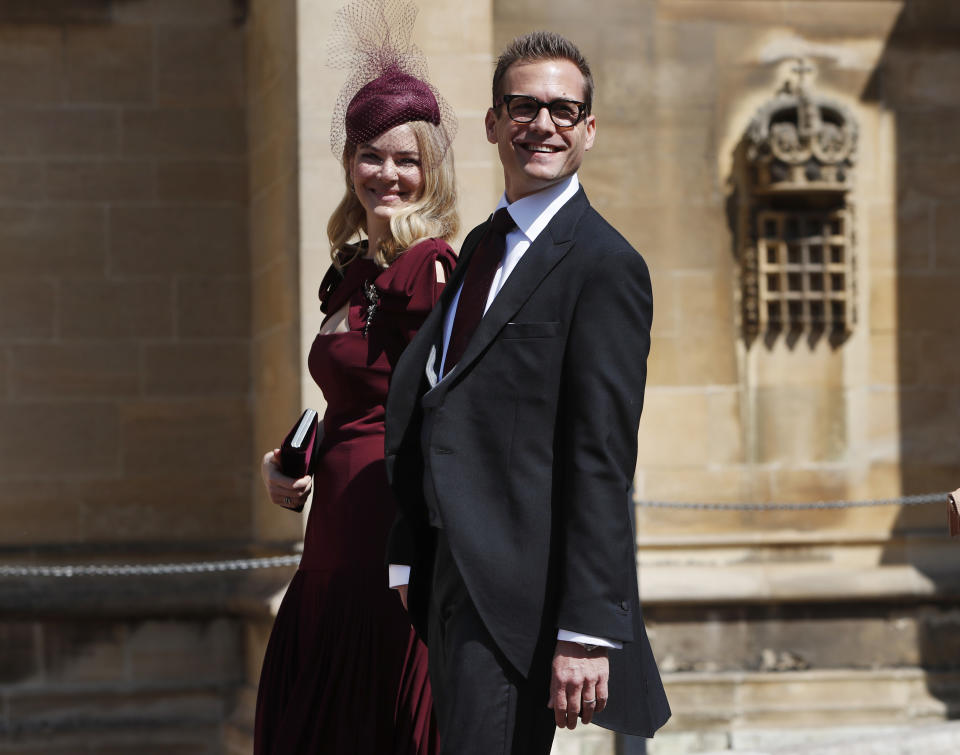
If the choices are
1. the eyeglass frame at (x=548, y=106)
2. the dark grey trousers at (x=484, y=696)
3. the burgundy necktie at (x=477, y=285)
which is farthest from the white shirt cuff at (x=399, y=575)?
the eyeglass frame at (x=548, y=106)

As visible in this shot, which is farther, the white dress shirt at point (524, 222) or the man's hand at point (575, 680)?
the white dress shirt at point (524, 222)

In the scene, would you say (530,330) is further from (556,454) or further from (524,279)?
(556,454)

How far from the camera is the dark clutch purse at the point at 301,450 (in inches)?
131

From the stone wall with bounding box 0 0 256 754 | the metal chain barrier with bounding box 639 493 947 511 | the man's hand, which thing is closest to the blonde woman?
the man's hand

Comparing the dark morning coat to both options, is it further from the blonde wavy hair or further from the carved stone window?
the carved stone window

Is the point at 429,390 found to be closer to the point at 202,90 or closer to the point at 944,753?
the point at 944,753

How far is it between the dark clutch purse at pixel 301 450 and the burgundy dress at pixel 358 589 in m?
0.03

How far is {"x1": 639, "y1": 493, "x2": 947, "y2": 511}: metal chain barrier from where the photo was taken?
561 cm

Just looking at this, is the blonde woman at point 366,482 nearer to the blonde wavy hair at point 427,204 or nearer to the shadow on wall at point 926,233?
the blonde wavy hair at point 427,204

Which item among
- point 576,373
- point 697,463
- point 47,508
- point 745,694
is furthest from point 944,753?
point 47,508

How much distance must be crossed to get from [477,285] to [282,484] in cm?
89

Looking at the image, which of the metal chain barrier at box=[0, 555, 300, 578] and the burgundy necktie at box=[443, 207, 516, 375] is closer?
the burgundy necktie at box=[443, 207, 516, 375]

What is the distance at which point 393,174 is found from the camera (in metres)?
3.35

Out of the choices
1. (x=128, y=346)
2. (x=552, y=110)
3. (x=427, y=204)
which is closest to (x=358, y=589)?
(x=427, y=204)
